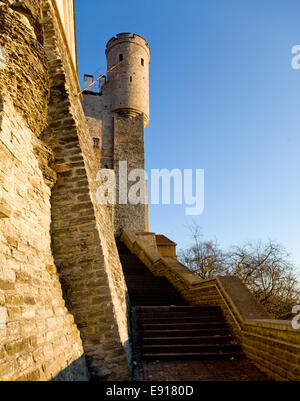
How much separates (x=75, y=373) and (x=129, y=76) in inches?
872

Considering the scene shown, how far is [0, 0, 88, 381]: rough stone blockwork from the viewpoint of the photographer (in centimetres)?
280

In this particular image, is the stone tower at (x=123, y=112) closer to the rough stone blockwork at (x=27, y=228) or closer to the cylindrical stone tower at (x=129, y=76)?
the cylindrical stone tower at (x=129, y=76)

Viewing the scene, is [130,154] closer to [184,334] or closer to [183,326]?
[183,326]

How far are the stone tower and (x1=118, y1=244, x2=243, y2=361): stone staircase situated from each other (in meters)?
13.4

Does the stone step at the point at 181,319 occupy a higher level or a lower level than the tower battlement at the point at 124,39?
lower

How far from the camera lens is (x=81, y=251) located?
4.65 meters

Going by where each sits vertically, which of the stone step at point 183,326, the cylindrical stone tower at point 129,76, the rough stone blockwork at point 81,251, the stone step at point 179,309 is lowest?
the stone step at point 183,326

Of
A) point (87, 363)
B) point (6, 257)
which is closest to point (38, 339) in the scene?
point (6, 257)

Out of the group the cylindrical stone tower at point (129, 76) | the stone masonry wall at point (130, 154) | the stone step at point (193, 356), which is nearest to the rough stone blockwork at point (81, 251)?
the stone step at point (193, 356)

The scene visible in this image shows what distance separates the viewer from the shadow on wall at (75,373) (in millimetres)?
3296

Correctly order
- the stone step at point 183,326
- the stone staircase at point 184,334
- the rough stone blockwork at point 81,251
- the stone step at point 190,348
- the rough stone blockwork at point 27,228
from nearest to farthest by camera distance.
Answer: the rough stone blockwork at point 27,228 → the rough stone blockwork at point 81,251 → the stone staircase at point 184,334 → the stone step at point 190,348 → the stone step at point 183,326

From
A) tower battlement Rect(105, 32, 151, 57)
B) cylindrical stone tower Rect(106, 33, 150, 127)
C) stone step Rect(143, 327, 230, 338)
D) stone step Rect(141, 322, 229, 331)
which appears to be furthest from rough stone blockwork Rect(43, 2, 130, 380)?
tower battlement Rect(105, 32, 151, 57)

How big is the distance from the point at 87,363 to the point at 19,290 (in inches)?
76.2
